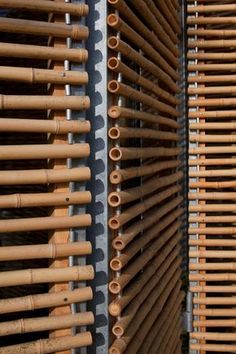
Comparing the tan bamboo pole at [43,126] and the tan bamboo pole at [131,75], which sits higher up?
the tan bamboo pole at [131,75]

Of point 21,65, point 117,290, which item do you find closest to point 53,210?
point 117,290

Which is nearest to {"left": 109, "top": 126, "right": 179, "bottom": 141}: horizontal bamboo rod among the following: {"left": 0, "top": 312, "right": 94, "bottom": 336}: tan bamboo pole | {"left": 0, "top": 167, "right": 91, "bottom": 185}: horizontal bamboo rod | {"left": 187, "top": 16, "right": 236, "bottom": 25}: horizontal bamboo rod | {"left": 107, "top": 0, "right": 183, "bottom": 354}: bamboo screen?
{"left": 107, "top": 0, "right": 183, "bottom": 354}: bamboo screen

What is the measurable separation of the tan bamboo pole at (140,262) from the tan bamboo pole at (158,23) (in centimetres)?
164

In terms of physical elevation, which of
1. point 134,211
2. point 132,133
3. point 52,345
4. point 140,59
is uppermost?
point 140,59

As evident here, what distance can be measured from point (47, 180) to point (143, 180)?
3.91 feet

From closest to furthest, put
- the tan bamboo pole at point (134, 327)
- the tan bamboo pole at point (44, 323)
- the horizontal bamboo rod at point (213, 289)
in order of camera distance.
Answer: the tan bamboo pole at point (44, 323) → the tan bamboo pole at point (134, 327) → the horizontal bamboo rod at point (213, 289)

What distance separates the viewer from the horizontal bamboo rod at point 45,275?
2.36 m

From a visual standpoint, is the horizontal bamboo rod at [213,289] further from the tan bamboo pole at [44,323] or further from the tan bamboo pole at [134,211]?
the tan bamboo pole at [44,323]

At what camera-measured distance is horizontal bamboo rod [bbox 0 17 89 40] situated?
238cm

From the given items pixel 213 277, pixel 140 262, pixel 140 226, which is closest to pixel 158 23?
pixel 140 226

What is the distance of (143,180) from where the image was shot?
3.53 m

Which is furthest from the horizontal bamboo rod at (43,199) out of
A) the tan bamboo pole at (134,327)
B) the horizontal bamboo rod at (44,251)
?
the tan bamboo pole at (134,327)

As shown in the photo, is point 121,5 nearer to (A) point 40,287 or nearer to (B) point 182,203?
(A) point 40,287

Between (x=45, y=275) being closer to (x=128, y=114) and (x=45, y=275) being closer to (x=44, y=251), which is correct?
(x=44, y=251)
